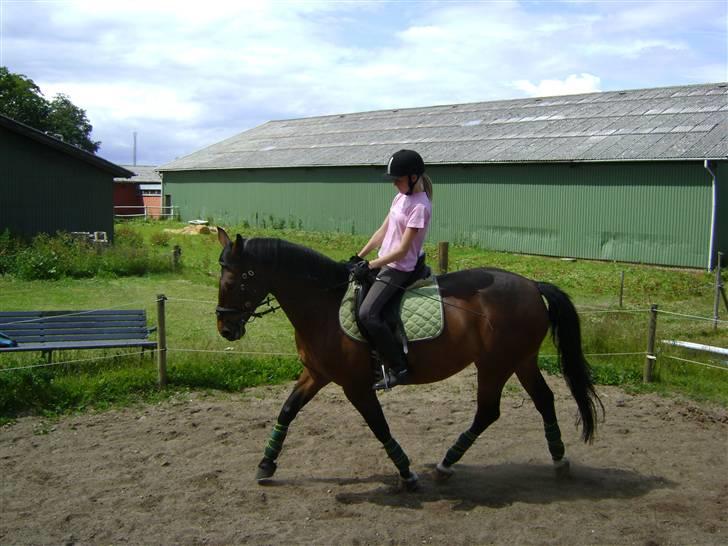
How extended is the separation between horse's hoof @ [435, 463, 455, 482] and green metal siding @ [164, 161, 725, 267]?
18804 mm

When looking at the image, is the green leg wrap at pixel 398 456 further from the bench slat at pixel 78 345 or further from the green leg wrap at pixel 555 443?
the bench slat at pixel 78 345

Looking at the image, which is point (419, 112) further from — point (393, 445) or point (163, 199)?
point (393, 445)

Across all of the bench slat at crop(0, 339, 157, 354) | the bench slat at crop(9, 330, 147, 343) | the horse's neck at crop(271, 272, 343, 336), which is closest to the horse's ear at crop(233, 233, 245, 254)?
the horse's neck at crop(271, 272, 343, 336)

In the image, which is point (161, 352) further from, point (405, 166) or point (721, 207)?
point (721, 207)

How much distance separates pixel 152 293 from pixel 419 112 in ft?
83.6

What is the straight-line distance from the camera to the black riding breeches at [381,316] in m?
5.73

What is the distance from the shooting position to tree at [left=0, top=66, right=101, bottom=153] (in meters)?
58.0

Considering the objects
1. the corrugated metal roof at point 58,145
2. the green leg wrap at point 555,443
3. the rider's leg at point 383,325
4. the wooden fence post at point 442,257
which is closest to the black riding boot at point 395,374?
the rider's leg at point 383,325

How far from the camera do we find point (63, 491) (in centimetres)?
573

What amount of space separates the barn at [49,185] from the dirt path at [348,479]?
17.1 metres

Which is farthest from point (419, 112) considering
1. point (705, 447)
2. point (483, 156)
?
point (705, 447)

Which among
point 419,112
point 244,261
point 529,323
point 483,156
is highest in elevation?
point 419,112

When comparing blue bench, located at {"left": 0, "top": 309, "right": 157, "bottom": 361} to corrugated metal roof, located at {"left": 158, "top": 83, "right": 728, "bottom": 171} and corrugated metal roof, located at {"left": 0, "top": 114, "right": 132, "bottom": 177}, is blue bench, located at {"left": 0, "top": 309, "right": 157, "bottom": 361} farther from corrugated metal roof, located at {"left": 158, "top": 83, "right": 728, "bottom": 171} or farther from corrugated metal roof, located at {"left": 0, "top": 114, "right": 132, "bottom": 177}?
corrugated metal roof, located at {"left": 158, "top": 83, "right": 728, "bottom": 171}

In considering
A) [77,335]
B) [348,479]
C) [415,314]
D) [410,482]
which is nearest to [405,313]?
[415,314]
